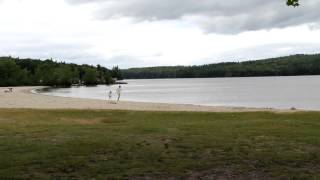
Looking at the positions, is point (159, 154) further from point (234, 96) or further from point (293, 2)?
point (234, 96)

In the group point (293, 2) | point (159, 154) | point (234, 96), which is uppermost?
point (293, 2)

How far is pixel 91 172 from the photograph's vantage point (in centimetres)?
935

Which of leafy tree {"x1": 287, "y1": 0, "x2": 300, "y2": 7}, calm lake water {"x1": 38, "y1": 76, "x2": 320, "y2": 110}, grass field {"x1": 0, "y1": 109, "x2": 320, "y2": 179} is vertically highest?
leafy tree {"x1": 287, "y1": 0, "x2": 300, "y2": 7}

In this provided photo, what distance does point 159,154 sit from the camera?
10961 mm

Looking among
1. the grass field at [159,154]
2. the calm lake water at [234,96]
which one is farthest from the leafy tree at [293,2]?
the calm lake water at [234,96]

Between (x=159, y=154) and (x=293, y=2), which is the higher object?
(x=293, y=2)

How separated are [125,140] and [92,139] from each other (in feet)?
2.73

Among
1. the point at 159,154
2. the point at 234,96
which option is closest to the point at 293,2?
the point at 159,154

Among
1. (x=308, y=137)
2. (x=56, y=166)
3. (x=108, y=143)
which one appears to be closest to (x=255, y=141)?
(x=308, y=137)

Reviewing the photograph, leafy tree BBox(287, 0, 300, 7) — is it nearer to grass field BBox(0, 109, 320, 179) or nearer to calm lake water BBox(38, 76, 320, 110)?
grass field BBox(0, 109, 320, 179)

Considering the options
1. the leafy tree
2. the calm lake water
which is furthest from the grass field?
the calm lake water

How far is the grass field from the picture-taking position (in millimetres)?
9367

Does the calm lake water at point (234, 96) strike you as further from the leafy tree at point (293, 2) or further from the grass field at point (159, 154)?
the leafy tree at point (293, 2)

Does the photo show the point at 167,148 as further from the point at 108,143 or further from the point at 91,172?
the point at 91,172
